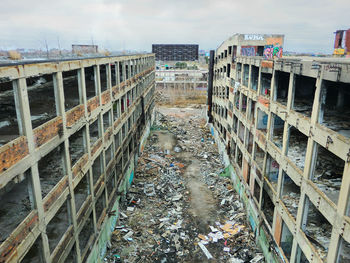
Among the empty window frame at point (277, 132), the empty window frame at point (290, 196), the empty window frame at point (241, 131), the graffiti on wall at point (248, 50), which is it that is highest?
the graffiti on wall at point (248, 50)

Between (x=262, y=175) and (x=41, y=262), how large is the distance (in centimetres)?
1233

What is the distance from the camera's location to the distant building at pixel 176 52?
336ft

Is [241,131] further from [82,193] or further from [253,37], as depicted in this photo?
[82,193]

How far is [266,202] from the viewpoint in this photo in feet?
53.5

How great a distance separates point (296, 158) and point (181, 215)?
10.00m

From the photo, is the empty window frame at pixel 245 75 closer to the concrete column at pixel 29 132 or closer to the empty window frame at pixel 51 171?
the empty window frame at pixel 51 171

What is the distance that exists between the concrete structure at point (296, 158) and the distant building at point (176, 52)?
83053 mm

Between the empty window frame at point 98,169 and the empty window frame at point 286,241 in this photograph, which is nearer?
the empty window frame at point 286,241

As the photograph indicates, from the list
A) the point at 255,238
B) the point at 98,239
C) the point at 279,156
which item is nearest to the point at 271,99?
the point at 279,156

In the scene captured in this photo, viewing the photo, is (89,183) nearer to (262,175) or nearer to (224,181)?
(262,175)

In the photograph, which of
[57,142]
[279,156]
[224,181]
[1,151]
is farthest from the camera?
[224,181]

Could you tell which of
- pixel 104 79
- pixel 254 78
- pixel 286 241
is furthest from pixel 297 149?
pixel 104 79

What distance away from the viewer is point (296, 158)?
13.4 meters

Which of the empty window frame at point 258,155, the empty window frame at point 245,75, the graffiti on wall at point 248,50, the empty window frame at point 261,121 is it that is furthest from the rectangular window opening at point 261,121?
the graffiti on wall at point 248,50
